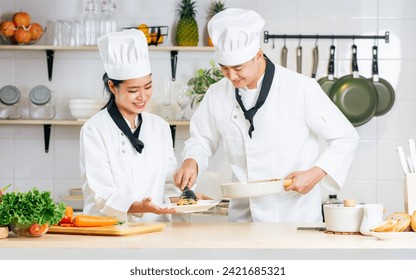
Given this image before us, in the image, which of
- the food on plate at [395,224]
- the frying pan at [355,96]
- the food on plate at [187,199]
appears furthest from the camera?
the frying pan at [355,96]

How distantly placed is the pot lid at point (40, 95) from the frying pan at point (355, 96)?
5.98 ft

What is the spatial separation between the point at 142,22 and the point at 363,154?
66.6 inches

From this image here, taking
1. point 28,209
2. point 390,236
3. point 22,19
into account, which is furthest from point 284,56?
point 28,209

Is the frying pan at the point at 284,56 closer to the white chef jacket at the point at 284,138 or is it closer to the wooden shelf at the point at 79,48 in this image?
the wooden shelf at the point at 79,48

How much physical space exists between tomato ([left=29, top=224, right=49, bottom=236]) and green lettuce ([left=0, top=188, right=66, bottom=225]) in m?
0.02

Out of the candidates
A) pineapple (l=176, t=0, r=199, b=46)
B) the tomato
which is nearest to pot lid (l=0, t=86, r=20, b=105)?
pineapple (l=176, t=0, r=199, b=46)

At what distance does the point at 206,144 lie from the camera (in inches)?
144

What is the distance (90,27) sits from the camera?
486 centimetres

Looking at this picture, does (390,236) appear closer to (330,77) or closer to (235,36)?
(235,36)

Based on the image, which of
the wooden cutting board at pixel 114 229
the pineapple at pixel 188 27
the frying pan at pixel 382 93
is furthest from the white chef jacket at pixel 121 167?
the frying pan at pixel 382 93

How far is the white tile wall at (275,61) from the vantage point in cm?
502

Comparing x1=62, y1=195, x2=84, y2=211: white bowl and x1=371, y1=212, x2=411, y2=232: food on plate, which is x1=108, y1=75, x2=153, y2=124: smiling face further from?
x1=62, y1=195, x2=84, y2=211: white bowl

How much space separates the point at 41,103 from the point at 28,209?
244 centimetres
